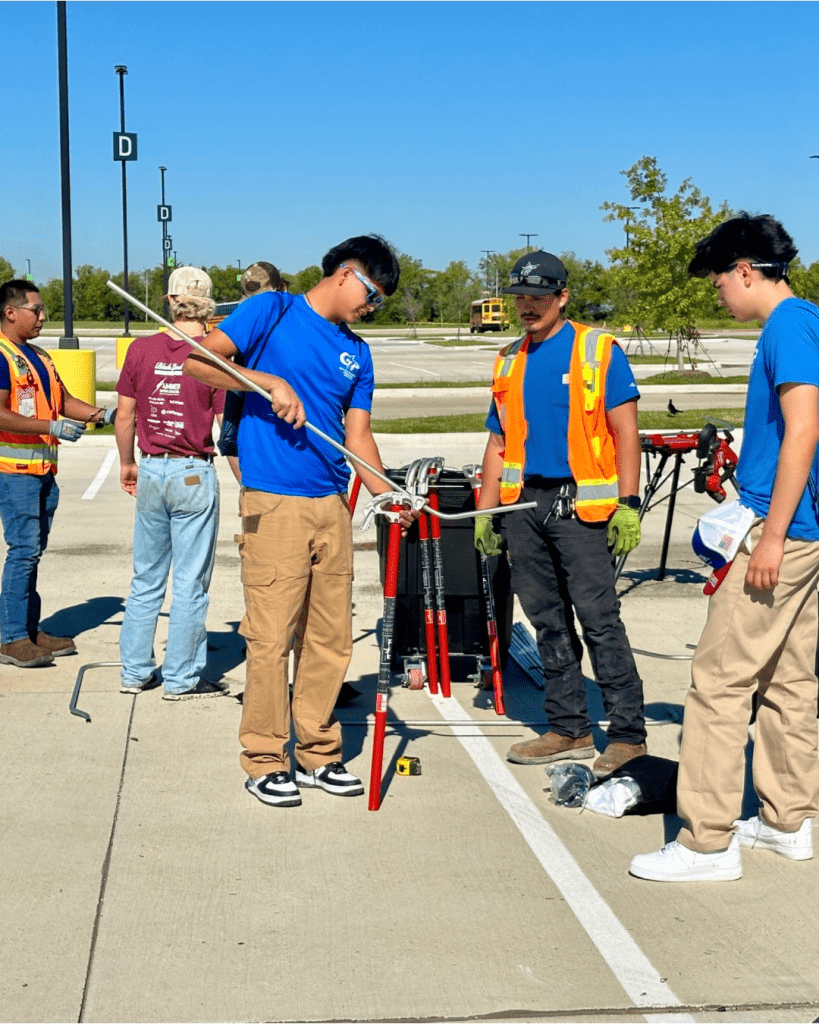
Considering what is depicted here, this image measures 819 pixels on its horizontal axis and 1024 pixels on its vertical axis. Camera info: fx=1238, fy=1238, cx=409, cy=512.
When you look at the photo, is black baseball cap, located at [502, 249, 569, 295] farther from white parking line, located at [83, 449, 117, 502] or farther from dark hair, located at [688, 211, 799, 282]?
white parking line, located at [83, 449, 117, 502]

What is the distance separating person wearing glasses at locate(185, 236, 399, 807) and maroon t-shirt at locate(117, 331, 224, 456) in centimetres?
125

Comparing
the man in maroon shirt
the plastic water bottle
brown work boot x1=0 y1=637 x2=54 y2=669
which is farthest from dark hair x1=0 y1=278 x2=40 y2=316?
the plastic water bottle

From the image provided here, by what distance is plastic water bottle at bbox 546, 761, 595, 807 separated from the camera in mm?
4805

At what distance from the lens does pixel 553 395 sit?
16.5 feet

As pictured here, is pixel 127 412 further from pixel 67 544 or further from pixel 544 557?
pixel 67 544

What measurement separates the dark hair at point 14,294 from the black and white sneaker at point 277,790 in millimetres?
3131

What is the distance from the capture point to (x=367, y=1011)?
3256 mm

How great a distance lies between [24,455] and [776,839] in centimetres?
424

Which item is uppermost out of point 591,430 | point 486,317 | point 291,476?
point 486,317

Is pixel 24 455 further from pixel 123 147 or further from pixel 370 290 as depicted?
pixel 123 147

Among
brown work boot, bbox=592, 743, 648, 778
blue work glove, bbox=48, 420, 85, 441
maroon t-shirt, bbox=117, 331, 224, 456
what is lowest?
brown work boot, bbox=592, 743, 648, 778

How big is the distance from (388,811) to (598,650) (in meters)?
1.09

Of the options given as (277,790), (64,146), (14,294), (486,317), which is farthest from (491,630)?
(486,317)

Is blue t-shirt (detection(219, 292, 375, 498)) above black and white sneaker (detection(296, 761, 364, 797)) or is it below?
above
